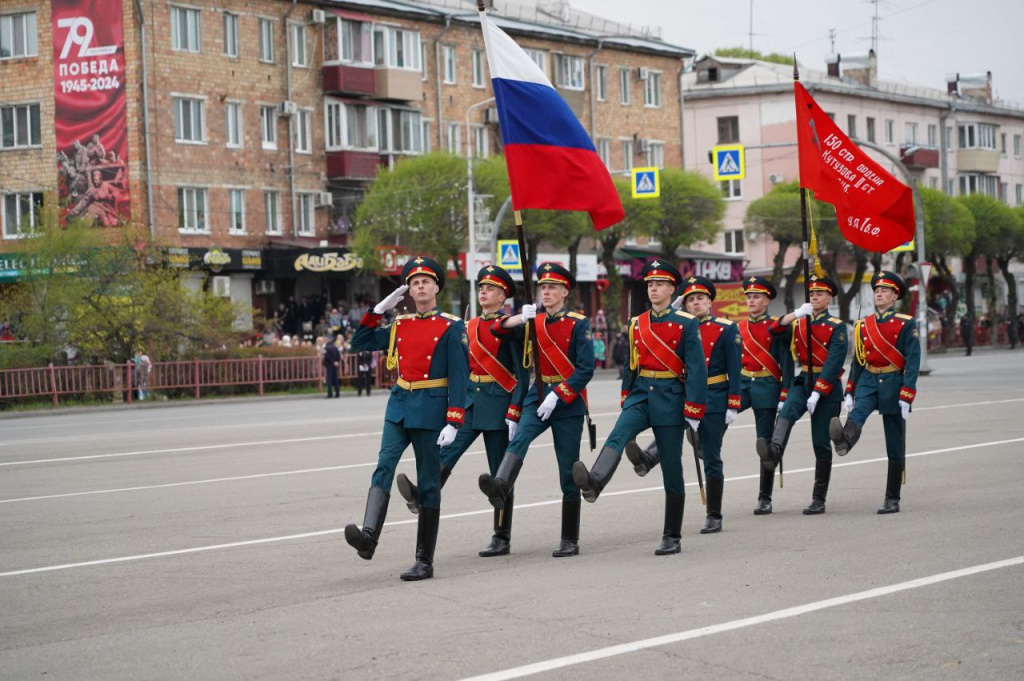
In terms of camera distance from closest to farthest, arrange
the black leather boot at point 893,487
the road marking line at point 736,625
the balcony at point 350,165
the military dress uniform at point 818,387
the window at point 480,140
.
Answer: the road marking line at point 736,625 < the black leather boot at point 893,487 < the military dress uniform at point 818,387 < the balcony at point 350,165 < the window at point 480,140

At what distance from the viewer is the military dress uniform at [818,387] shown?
40.9 ft

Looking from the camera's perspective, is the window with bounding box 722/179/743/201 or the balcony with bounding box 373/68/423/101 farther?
the window with bounding box 722/179/743/201

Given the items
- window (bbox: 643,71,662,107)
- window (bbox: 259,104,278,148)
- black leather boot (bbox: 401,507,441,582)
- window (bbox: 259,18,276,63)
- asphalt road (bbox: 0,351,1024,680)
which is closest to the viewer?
asphalt road (bbox: 0,351,1024,680)

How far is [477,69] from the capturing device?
59.6m

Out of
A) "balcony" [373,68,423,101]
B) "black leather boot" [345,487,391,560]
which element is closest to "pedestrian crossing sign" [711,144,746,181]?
"balcony" [373,68,423,101]

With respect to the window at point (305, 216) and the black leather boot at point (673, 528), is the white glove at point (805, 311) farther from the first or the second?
the window at point (305, 216)

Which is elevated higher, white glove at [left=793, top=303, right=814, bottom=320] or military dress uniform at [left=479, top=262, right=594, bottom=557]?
white glove at [left=793, top=303, right=814, bottom=320]

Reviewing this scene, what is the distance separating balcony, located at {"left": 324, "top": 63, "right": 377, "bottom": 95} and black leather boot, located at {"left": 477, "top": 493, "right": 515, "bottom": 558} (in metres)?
43.9

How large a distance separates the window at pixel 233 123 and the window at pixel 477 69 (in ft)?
39.3

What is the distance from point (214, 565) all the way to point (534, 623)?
323cm

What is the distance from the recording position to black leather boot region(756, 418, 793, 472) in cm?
1209

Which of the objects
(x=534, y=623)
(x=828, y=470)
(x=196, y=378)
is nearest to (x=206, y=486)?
(x=828, y=470)

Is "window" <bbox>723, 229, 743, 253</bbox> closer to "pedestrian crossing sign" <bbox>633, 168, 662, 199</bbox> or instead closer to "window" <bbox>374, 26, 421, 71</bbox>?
"window" <bbox>374, 26, 421, 71</bbox>

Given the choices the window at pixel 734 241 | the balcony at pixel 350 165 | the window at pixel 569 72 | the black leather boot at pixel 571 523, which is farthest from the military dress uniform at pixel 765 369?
the window at pixel 734 241
